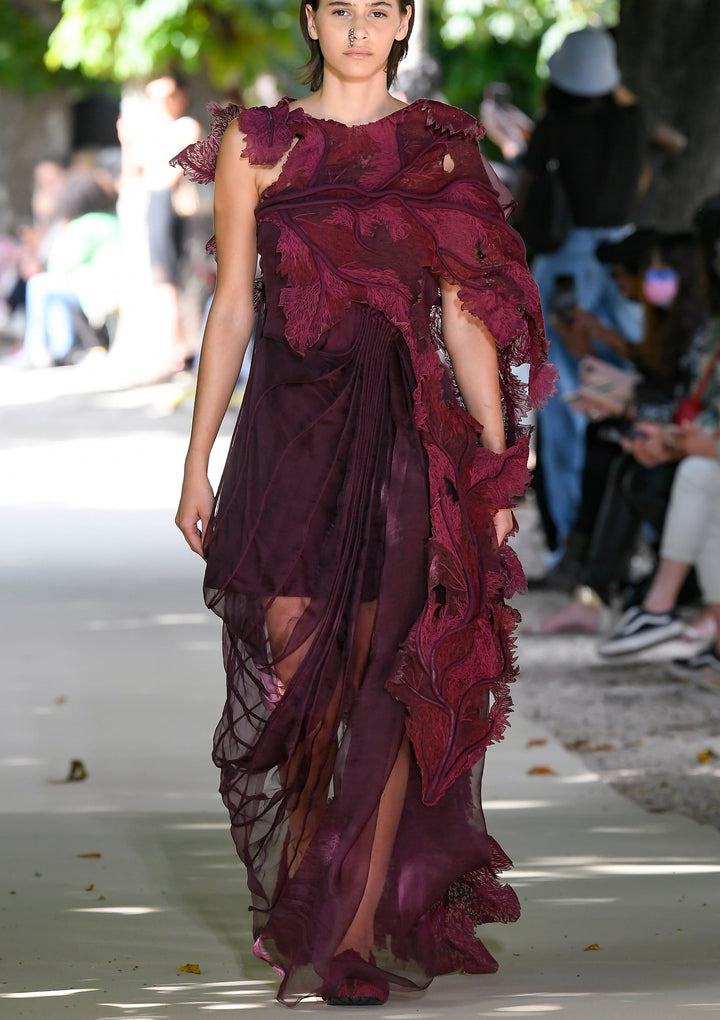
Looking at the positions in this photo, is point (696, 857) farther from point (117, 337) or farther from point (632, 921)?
point (117, 337)

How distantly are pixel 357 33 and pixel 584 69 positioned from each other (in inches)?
229

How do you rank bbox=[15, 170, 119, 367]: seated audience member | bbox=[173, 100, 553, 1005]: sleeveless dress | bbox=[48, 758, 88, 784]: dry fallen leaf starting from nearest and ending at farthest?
1. bbox=[173, 100, 553, 1005]: sleeveless dress
2. bbox=[48, 758, 88, 784]: dry fallen leaf
3. bbox=[15, 170, 119, 367]: seated audience member

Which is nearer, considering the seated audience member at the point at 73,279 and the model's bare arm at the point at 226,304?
the model's bare arm at the point at 226,304

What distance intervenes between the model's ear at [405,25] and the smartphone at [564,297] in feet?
17.2

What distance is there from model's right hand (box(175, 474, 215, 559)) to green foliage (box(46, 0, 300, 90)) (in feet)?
54.6

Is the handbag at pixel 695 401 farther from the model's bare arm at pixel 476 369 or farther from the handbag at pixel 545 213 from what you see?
the model's bare arm at pixel 476 369

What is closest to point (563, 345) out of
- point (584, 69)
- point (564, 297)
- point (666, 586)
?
point (564, 297)

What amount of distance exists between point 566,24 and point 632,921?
2248 cm

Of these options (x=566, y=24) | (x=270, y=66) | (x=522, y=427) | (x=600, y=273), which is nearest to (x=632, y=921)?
(x=522, y=427)

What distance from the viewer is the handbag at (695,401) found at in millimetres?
7570

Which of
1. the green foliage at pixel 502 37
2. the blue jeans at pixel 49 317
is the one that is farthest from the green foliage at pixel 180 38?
the green foliage at pixel 502 37

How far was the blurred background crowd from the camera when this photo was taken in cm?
769

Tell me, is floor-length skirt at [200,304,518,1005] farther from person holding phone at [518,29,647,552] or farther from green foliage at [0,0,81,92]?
green foliage at [0,0,81,92]

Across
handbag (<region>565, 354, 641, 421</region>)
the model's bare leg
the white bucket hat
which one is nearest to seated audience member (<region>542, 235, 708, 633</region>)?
handbag (<region>565, 354, 641, 421</region>)
